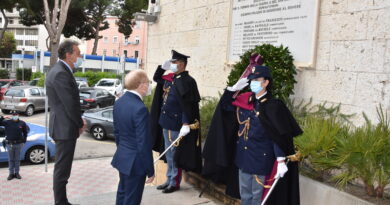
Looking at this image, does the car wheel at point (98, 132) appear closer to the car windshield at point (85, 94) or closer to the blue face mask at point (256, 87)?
the car windshield at point (85, 94)

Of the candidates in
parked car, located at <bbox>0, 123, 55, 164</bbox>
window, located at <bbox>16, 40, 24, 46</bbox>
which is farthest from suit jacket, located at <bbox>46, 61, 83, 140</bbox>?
window, located at <bbox>16, 40, 24, 46</bbox>

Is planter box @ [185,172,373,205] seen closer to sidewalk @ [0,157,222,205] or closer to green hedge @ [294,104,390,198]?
green hedge @ [294,104,390,198]

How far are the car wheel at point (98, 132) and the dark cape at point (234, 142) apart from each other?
10634 mm

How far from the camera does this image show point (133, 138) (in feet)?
11.9

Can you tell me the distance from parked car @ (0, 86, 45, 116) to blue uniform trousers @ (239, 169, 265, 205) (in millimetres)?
18697

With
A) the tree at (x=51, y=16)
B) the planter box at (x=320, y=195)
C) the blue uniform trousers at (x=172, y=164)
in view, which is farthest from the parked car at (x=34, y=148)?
the tree at (x=51, y=16)

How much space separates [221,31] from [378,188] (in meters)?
4.73

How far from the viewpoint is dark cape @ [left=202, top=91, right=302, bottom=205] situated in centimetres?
352

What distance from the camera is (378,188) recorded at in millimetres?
3707

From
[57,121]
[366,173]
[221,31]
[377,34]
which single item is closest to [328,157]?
[366,173]

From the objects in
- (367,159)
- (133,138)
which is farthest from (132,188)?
(367,159)

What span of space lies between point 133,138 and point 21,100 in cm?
1842

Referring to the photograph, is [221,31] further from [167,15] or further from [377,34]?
[377,34]

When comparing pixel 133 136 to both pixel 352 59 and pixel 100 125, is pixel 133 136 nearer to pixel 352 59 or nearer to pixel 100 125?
pixel 352 59
